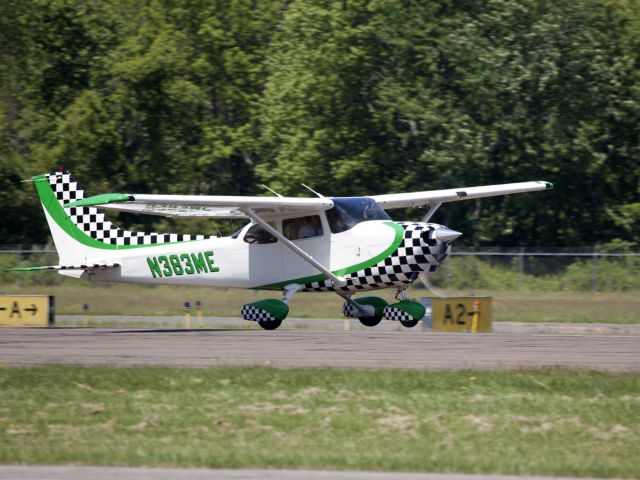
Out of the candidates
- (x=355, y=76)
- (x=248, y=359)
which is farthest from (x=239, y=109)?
(x=248, y=359)

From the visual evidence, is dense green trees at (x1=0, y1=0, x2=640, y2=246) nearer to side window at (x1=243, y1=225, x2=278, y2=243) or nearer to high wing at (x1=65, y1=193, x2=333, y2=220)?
side window at (x1=243, y1=225, x2=278, y2=243)

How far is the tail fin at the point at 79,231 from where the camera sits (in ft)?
82.2

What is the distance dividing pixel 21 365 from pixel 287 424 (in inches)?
226

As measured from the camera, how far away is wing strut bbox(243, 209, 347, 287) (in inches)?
899

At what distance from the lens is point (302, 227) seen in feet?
77.3

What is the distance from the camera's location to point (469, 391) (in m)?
13.1

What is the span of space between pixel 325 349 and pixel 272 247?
603 cm

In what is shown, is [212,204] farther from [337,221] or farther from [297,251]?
[337,221]

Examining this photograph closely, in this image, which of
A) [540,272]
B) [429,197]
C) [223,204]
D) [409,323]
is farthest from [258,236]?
[540,272]

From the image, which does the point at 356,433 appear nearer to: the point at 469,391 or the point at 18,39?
the point at 469,391

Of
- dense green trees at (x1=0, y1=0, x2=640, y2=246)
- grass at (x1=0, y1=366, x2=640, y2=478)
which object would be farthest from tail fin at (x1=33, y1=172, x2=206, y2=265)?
dense green trees at (x1=0, y1=0, x2=640, y2=246)

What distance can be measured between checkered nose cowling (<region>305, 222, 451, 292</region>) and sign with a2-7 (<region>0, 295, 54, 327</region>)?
692 centimetres

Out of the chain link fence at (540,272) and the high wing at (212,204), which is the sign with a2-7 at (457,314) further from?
the chain link fence at (540,272)

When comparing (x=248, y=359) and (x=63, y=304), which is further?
(x=63, y=304)
